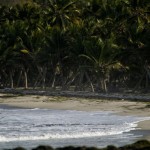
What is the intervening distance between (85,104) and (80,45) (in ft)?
40.3

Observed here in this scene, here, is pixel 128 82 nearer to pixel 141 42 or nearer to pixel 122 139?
pixel 141 42

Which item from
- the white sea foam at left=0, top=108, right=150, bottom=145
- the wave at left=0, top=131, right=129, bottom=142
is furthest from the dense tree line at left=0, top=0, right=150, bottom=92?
the wave at left=0, top=131, right=129, bottom=142

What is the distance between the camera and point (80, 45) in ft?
173

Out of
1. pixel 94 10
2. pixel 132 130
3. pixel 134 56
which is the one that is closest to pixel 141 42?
pixel 134 56

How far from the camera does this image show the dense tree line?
50.6 meters

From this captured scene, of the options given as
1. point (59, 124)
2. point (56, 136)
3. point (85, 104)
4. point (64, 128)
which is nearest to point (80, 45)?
point (85, 104)

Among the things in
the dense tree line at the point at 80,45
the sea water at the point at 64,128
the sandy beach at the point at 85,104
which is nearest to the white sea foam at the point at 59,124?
the sea water at the point at 64,128

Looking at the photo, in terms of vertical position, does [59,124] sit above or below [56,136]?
above

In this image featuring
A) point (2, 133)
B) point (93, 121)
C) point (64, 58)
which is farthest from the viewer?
point (64, 58)

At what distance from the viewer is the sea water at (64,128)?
2195 cm

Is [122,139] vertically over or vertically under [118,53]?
under

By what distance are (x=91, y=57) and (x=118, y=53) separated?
8.21 feet

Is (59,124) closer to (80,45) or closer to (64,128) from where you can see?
(64,128)

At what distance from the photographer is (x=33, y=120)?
30.4m
